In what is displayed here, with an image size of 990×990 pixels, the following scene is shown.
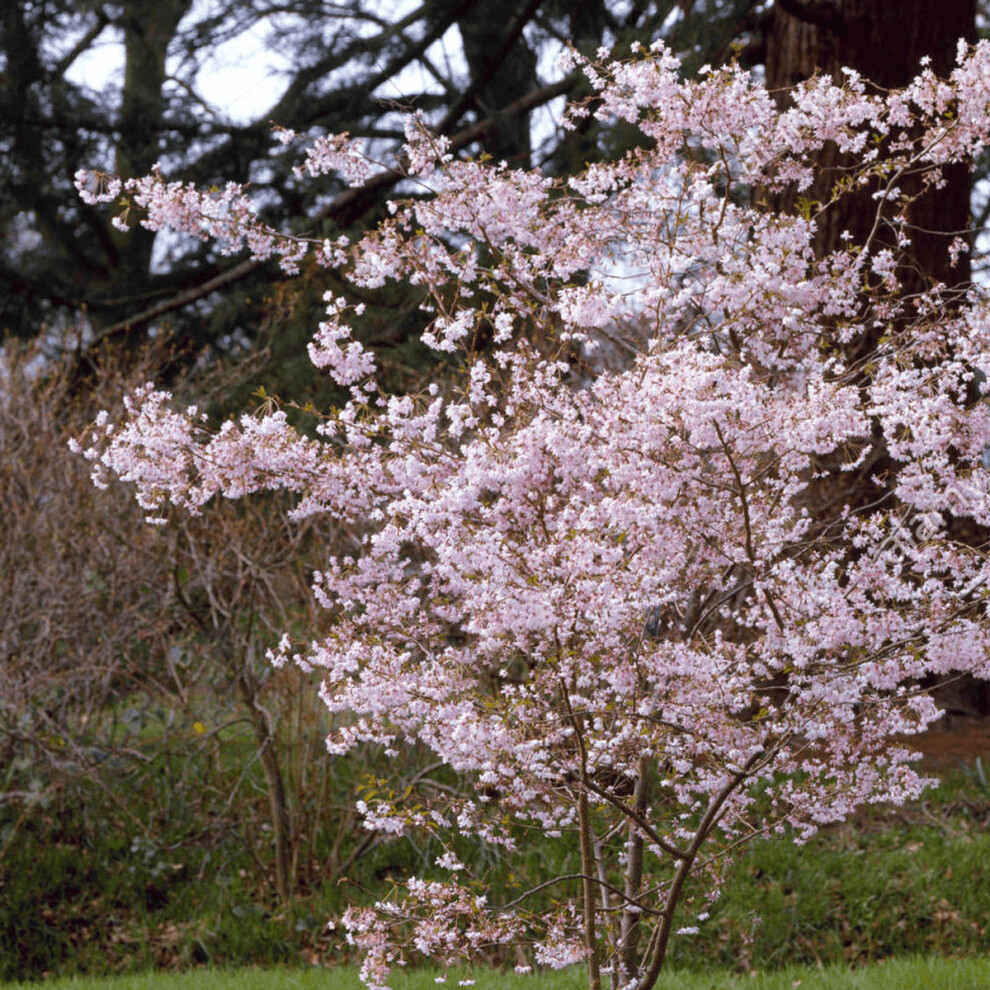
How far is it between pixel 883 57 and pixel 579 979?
19.4ft

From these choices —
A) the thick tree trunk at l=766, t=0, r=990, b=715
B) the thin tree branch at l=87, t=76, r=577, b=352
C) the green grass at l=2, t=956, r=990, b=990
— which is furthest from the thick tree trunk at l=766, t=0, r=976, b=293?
the green grass at l=2, t=956, r=990, b=990

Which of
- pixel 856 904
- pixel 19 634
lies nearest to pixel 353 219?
pixel 19 634

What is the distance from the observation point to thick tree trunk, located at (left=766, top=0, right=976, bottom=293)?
7.18m

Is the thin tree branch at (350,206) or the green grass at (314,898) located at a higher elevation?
the thin tree branch at (350,206)

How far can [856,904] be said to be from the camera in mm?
5598

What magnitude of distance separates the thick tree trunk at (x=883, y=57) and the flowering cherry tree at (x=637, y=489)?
→ 3.31 metres

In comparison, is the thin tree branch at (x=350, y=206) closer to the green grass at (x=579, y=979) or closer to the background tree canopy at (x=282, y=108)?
the background tree canopy at (x=282, y=108)

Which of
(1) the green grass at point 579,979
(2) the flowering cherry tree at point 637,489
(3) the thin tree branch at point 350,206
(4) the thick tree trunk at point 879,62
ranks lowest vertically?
(1) the green grass at point 579,979

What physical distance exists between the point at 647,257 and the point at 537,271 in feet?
1.29

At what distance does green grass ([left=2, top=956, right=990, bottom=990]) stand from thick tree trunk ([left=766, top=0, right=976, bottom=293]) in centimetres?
411

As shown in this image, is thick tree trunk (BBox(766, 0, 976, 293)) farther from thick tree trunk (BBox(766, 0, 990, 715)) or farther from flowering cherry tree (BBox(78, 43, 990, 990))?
flowering cherry tree (BBox(78, 43, 990, 990))

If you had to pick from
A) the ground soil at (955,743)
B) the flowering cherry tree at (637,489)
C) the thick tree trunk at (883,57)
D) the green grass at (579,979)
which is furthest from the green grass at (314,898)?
the thick tree trunk at (883,57)

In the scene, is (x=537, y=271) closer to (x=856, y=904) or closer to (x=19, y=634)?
(x=856, y=904)

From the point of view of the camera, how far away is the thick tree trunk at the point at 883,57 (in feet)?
23.6
